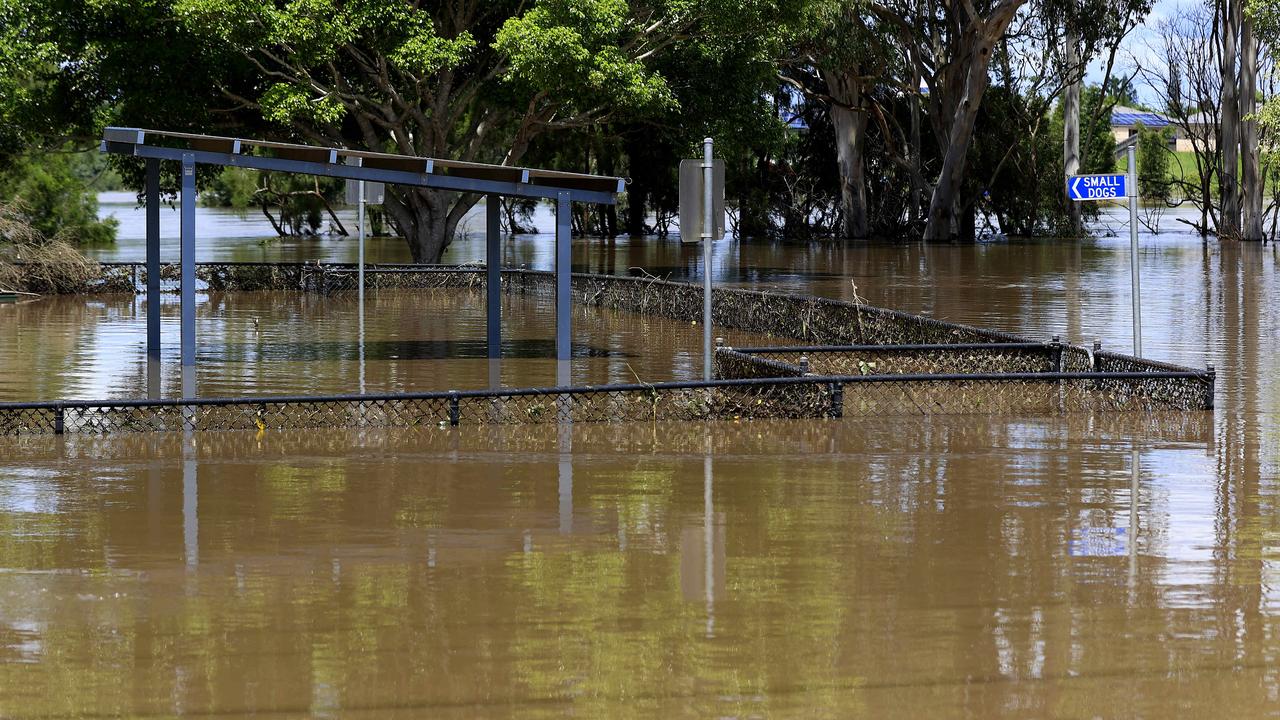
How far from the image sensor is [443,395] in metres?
12.2

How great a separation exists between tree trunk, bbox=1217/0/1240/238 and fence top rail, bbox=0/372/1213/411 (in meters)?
45.1

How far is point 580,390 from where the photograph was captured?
40.1 feet

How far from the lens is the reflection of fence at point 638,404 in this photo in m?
12.2

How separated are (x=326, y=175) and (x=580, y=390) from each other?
215 inches

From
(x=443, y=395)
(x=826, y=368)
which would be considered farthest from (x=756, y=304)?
(x=443, y=395)

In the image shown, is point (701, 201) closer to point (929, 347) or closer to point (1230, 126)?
point (929, 347)

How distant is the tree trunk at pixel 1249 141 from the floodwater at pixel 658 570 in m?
41.5

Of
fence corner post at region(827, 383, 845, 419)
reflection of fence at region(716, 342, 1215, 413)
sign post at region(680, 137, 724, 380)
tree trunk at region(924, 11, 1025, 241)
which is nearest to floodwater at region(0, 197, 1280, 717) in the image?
fence corner post at region(827, 383, 845, 419)

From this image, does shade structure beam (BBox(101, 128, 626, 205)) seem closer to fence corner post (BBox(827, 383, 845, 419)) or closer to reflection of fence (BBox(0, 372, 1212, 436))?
reflection of fence (BBox(0, 372, 1212, 436))

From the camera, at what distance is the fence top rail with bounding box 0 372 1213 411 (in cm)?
1171

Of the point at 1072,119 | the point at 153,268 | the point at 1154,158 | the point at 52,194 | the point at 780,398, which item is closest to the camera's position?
the point at 780,398

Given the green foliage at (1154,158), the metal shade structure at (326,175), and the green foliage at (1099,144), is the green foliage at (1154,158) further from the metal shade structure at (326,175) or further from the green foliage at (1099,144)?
the metal shade structure at (326,175)

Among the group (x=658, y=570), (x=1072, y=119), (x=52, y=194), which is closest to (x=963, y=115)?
(x=1072, y=119)

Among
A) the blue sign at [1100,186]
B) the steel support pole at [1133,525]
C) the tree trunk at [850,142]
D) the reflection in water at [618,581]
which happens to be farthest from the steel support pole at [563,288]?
the tree trunk at [850,142]
